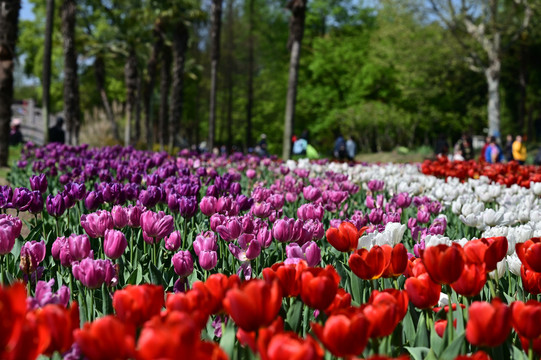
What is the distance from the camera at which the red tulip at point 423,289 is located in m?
1.77

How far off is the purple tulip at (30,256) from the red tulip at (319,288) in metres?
1.27

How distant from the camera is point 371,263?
188 cm

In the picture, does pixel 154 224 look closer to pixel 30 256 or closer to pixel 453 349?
pixel 30 256

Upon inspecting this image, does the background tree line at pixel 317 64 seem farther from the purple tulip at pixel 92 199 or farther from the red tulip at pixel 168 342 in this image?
the red tulip at pixel 168 342

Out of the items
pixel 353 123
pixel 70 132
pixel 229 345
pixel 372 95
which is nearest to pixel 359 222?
pixel 229 345

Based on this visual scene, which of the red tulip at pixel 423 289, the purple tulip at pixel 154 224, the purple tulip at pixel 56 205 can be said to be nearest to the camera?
the red tulip at pixel 423 289

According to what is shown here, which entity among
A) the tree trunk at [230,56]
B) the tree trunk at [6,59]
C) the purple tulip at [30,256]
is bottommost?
the purple tulip at [30,256]

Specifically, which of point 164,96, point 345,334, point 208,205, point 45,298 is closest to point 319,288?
point 345,334

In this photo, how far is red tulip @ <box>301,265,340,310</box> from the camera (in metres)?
1.53

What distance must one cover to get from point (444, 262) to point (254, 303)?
0.64 meters

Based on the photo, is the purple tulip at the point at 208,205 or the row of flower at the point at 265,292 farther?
the purple tulip at the point at 208,205

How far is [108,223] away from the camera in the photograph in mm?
2688

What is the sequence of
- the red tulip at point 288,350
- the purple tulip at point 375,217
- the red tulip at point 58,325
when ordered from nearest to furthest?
the red tulip at point 288,350
the red tulip at point 58,325
the purple tulip at point 375,217

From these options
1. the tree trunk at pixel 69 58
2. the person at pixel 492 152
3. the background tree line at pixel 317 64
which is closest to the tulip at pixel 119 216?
the person at pixel 492 152
